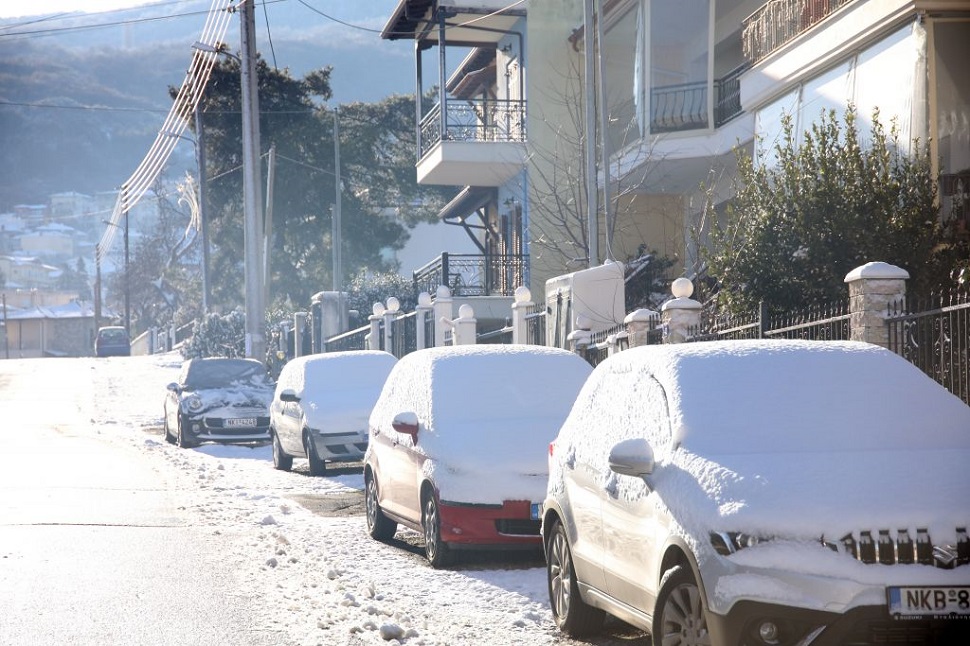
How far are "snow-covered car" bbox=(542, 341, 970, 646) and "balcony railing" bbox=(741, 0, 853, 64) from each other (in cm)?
1252

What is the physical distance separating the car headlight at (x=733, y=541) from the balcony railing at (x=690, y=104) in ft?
68.9

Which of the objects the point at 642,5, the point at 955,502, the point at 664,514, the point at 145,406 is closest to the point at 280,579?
the point at 664,514

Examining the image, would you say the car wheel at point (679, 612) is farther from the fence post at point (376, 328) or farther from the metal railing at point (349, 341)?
the metal railing at point (349, 341)

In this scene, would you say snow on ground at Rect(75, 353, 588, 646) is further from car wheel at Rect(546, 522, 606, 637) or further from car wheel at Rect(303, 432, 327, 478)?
car wheel at Rect(303, 432, 327, 478)

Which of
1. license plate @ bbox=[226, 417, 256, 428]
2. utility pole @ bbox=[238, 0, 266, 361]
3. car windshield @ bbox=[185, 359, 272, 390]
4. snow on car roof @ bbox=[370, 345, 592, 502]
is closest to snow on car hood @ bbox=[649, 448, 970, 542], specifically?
snow on car roof @ bbox=[370, 345, 592, 502]

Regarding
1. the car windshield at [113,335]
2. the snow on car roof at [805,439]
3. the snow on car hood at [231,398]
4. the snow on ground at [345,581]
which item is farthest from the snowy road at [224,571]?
the car windshield at [113,335]

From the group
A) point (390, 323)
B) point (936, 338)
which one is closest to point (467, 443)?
point (936, 338)

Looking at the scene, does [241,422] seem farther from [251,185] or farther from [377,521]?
[377,521]

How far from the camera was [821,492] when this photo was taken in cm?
619

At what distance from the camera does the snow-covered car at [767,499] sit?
5.88m

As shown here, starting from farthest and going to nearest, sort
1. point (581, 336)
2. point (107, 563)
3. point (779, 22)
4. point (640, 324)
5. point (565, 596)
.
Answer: point (779, 22)
point (581, 336)
point (640, 324)
point (107, 563)
point (565, 596)

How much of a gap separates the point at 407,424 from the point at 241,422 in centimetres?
1306

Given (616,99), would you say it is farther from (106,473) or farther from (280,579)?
(280,579)

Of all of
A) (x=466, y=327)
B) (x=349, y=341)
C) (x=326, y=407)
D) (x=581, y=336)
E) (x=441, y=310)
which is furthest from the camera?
(x=349, y=341)
